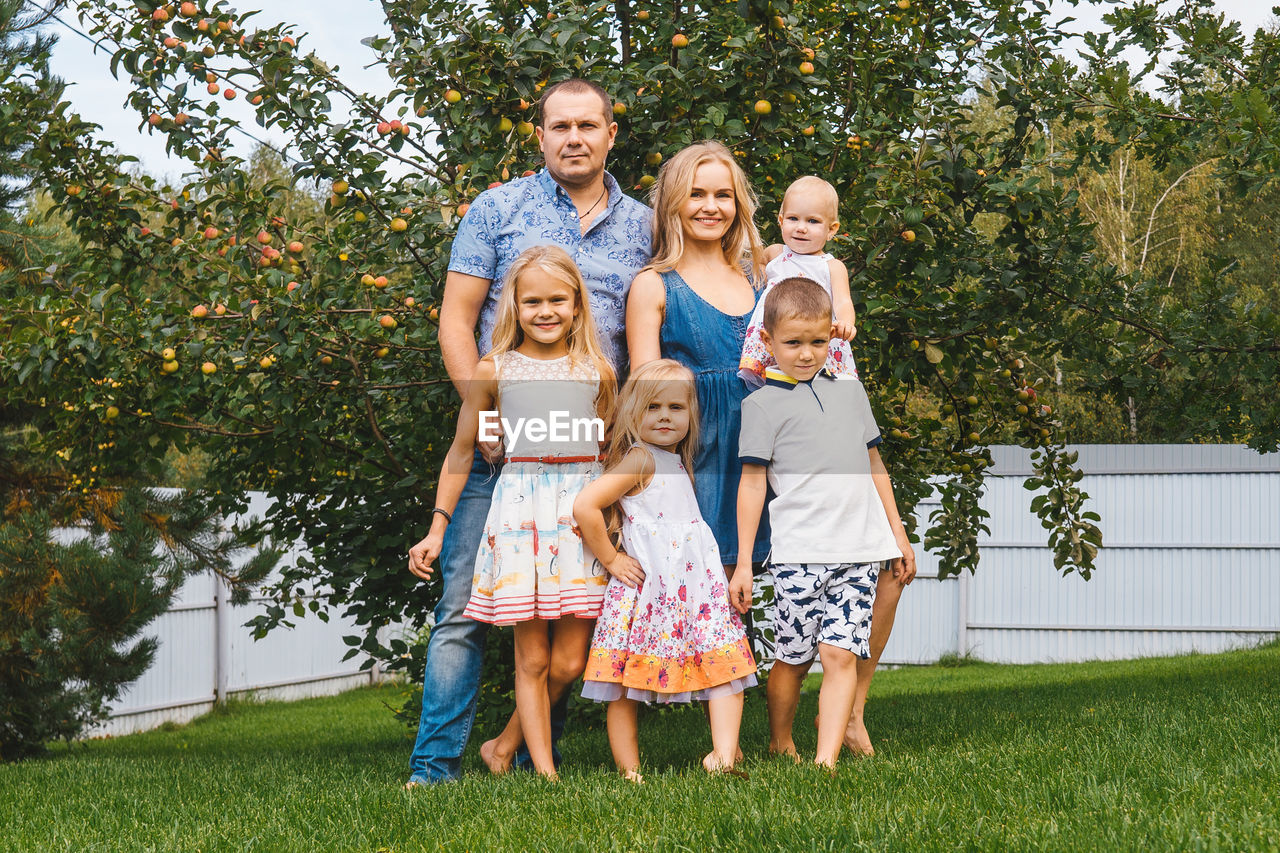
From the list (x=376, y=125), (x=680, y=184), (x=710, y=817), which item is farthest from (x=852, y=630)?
(x=376, y=125)

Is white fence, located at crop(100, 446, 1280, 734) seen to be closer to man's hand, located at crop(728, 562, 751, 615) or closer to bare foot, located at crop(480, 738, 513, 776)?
bare foot, located at crop(480, 738, 513, 776)

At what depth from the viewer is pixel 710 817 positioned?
2.50 meters

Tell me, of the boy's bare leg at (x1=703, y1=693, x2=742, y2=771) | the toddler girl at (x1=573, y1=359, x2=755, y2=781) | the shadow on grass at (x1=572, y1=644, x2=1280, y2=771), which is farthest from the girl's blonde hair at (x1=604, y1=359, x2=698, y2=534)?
the shadow on grass at (x1=572, y1=644, x2=1280, y2=771)

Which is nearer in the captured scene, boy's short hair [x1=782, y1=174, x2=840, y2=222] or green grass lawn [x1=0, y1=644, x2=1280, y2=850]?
green grass lawn [x1=0, y1=644, x2=1280, y2=850]

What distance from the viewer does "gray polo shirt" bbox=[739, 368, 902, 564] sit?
10.7 ft

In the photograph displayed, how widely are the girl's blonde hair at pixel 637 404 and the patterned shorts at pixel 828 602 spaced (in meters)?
0.42

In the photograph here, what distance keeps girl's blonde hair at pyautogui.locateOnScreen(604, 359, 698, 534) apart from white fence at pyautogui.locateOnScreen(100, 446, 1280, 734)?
9533 mm

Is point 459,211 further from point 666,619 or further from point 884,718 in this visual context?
point 884,718

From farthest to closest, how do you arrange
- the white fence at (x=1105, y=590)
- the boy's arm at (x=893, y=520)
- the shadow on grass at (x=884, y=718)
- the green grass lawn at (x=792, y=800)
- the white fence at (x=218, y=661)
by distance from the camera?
1. the white fence at (x=1105, y=590)
2. the white fence at (x=218, y=661)
3. the shadow on grass at (x=884, y=718)
4. the boy's arm at (x=893, y=520)
5. the green grass lawn at (x=792, y=800)

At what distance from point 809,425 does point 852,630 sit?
0.59 metres

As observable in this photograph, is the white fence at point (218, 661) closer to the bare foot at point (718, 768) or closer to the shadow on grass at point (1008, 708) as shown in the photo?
the shadow on grass at point (1008, 708)

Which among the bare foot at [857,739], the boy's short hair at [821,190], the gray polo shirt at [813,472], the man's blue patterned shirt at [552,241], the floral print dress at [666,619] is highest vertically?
the boy's short hair at [821,190]

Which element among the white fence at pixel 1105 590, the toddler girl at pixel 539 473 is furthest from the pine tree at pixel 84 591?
the white fence at pixel 1105 590

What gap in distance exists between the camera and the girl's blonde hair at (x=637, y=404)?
3238 mm
